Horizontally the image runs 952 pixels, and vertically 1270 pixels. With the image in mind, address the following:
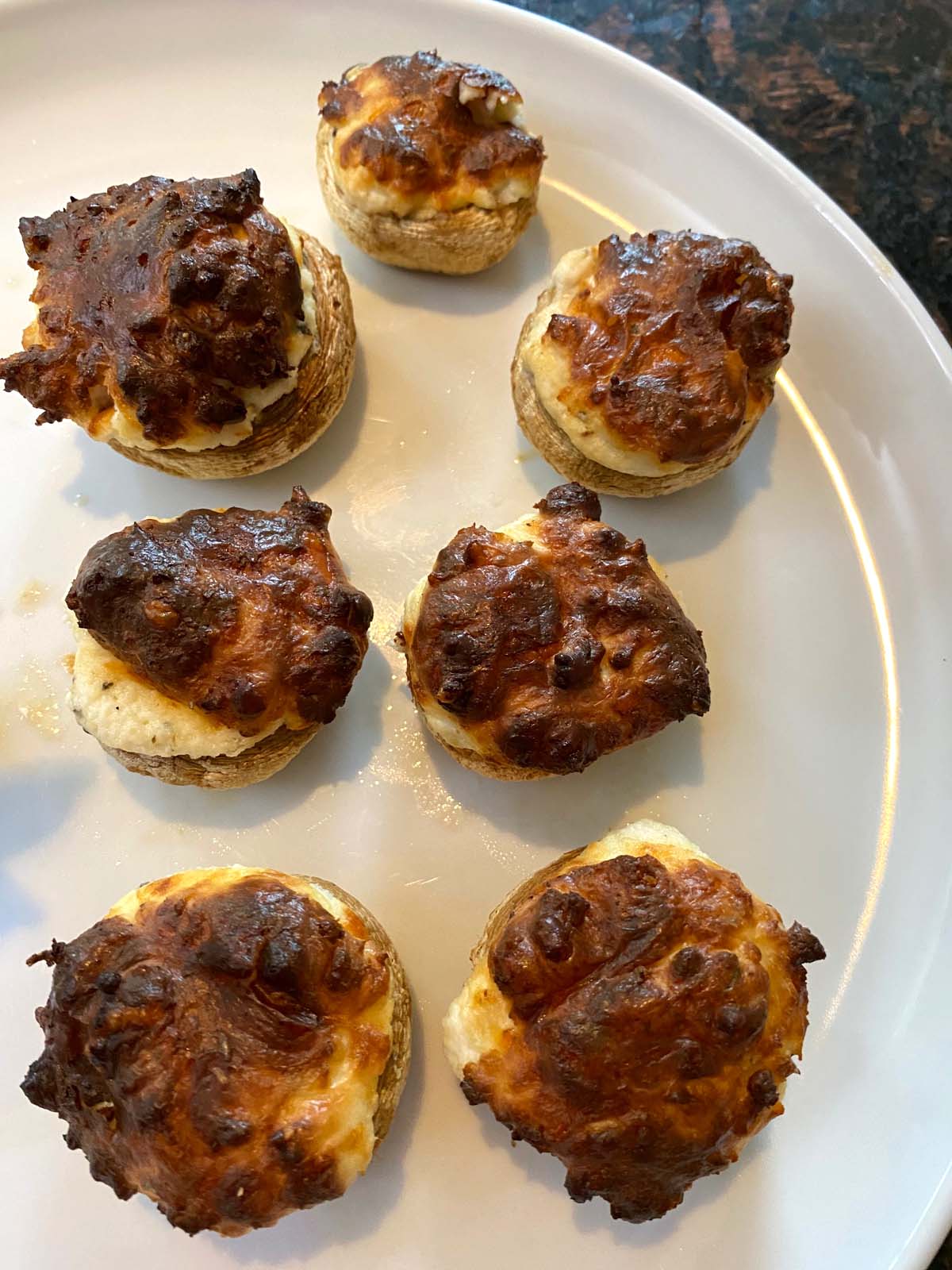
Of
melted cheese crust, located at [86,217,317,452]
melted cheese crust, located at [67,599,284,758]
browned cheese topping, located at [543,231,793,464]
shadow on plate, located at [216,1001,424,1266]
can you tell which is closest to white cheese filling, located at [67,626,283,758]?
melted cheese crust, located at [67,599,284,758]

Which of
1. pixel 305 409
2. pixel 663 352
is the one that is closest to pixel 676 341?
pixel 663 352

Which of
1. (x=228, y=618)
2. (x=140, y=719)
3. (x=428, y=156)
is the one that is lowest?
(x=140, y=719)

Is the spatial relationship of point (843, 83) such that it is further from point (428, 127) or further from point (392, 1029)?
point (392, 1029)

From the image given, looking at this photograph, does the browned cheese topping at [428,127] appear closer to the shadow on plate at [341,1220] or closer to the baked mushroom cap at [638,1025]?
the baked mushroom cap at [638,1025]

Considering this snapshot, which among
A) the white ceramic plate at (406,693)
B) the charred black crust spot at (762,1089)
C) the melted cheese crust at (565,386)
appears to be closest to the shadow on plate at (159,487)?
the white ceramic plate at (406,693)

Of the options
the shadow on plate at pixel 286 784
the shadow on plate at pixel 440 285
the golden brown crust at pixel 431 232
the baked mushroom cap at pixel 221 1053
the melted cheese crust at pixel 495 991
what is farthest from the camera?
the shadow on plate at pixel 440 285

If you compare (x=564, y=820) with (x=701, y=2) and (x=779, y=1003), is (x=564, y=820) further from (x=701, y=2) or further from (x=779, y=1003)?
(x=701, y=2)

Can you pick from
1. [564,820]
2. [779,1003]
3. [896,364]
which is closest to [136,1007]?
[564,820]
